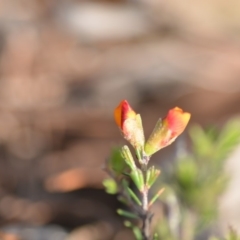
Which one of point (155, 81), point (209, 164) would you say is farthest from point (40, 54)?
Result: point (209, 164)

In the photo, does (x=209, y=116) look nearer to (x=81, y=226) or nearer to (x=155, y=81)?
(x=155, y=81)

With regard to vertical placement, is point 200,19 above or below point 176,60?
above

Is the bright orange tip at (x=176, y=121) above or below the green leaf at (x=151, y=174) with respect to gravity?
above

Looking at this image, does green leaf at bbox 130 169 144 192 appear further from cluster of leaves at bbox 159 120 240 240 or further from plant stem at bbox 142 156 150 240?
cluster of leaves at bbox 159 120 240 240

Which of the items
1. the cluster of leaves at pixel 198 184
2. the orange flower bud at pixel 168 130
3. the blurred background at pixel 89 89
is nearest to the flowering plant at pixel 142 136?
the orange flower bud at pixel 168 130

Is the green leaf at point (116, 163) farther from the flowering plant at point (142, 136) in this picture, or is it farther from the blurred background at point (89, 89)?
the blurred background at point (89, 89)

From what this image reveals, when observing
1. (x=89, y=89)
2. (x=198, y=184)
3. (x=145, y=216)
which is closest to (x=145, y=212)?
(x=145, y=216)

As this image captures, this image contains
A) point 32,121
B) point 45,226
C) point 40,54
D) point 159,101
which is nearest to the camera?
point 45,226
